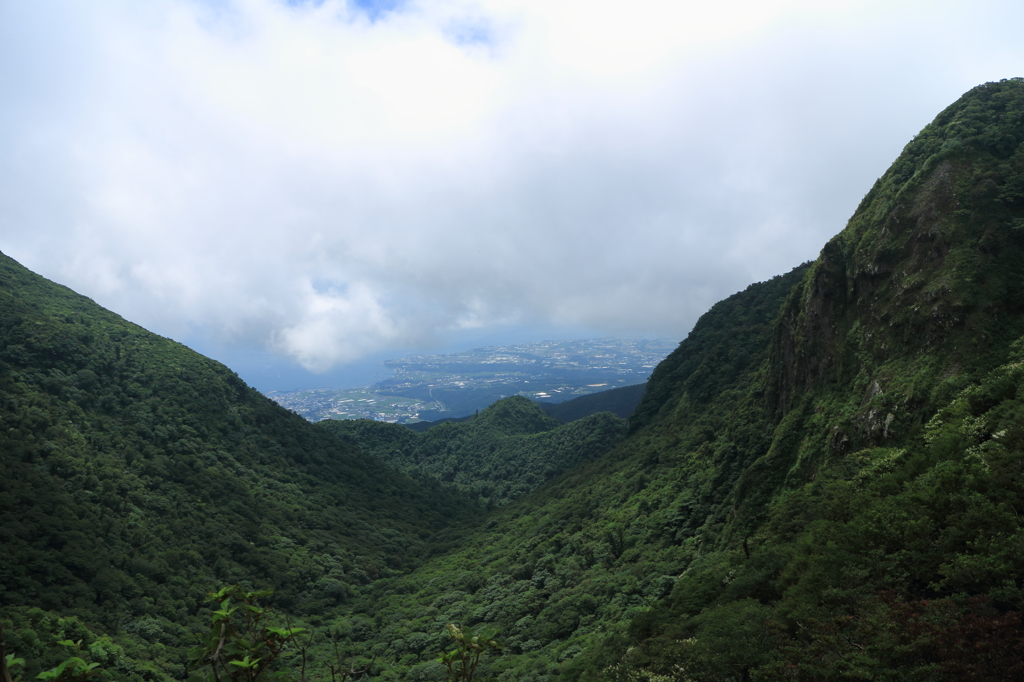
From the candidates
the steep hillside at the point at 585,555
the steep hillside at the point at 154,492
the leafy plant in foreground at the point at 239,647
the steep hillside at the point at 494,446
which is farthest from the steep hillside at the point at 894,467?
the steep hillside at the point at 494,446

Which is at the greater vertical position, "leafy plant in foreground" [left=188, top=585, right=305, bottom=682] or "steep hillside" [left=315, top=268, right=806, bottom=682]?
"leafy plant in foreground" [left=188, top=585, right=305, bottom=682]

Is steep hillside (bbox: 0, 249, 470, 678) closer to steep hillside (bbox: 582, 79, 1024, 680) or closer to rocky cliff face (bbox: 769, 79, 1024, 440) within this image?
steep hillside (bbox: 582, 79, 1024, 680)

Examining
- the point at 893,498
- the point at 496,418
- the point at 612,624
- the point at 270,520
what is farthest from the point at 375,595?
the point at 496,418

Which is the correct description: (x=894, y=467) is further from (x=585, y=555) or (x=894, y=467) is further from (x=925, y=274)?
(x=585, y=555)

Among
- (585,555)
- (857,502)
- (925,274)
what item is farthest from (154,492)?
(925,274)

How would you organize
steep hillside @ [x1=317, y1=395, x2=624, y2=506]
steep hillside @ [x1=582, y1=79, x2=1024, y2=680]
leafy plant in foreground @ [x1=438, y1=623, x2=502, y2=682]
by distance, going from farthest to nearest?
steep hillside @ [x1=317, y1=395, x2=624, y2=506], steep hillside @ [x1=582, y1=79, x2=1024, y2=680], leafy plant in foreground @ [x1=438, y1=623, x2=502, y2=682]

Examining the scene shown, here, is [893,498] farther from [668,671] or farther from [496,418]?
[496,418]

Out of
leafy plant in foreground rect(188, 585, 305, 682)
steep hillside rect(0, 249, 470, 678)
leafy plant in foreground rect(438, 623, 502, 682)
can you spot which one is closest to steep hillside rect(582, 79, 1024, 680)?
leafy plant in foreground rect(438, 623, 502, 682)
